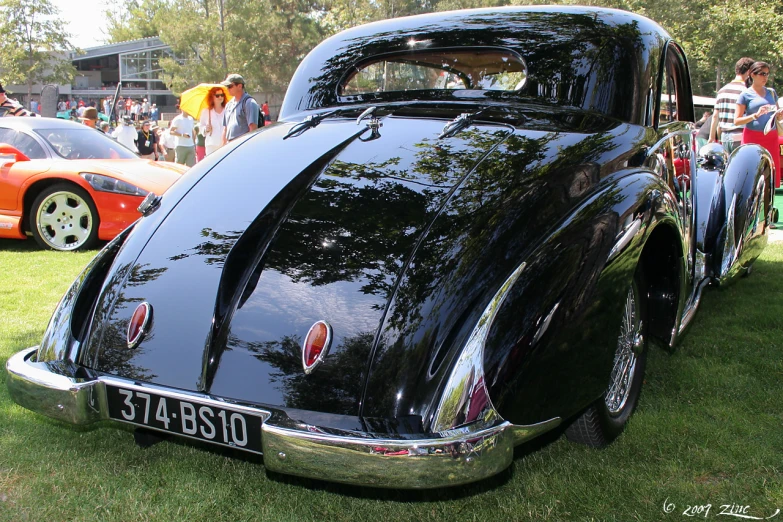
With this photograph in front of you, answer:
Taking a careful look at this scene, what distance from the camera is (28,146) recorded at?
700 centimetres

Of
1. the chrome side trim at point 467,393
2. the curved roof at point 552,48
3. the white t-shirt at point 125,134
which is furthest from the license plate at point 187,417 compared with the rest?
the white t-shirt at point 125,134

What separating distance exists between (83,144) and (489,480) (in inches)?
248

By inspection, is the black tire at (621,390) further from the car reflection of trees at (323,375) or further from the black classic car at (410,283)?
the car reflection of trees at (323,375)

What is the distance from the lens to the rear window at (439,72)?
3.23 m

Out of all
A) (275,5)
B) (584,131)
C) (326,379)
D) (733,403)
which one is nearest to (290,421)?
(326,379)

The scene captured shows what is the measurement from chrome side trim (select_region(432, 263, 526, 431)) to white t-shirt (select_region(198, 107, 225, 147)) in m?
7.12

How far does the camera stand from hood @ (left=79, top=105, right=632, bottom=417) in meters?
1.99

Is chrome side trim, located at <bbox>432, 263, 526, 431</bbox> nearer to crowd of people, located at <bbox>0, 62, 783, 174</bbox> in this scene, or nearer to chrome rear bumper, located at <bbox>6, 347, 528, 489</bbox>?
chrome rear bumper, located at <bbox>6, 347, 528, 489</bbox>

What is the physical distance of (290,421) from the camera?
1.87m

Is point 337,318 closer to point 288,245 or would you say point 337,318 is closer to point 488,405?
point 288,245

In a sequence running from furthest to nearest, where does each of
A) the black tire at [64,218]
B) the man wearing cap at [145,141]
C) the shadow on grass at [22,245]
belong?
the man wearing cap at [145,141], the shadow on grass at [22,245], the black tire at [64,218]

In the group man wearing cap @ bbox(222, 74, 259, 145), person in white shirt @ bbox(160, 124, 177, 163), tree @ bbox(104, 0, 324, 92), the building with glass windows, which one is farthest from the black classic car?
the building with glass windows

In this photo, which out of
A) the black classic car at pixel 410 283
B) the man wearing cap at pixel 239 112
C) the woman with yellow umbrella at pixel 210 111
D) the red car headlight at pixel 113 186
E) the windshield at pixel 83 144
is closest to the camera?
the black classic car at pixel 410 283

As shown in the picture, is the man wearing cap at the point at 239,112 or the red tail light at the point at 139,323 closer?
the red tail light at the point at 139,323
